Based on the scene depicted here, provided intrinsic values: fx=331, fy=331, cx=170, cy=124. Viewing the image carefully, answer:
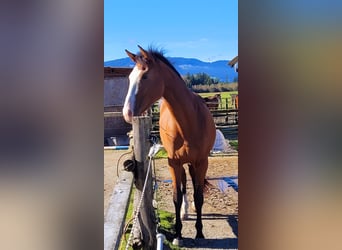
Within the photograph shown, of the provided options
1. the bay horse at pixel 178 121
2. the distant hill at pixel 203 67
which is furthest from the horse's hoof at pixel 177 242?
the distant hill at pixel 203 67

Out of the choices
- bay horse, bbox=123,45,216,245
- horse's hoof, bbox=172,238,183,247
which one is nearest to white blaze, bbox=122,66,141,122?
bay horse, bbox=123,45,216,245

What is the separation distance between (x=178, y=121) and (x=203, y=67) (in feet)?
0.53

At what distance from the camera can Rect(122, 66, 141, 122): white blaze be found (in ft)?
2.60

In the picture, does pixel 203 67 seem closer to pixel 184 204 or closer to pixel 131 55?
pixel 131 55

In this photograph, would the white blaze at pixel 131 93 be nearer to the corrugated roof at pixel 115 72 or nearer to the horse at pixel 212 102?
the corrugated roof at pixel 115 72

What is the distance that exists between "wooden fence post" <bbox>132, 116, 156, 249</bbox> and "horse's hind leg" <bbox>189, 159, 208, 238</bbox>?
12 centimetres

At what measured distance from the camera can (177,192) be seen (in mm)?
868

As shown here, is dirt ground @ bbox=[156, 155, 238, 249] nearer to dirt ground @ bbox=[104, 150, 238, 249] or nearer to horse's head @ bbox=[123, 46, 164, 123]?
dirt ground @ bbox=[104, 150, 238, 249]

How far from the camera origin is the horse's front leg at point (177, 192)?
0.85 meters
